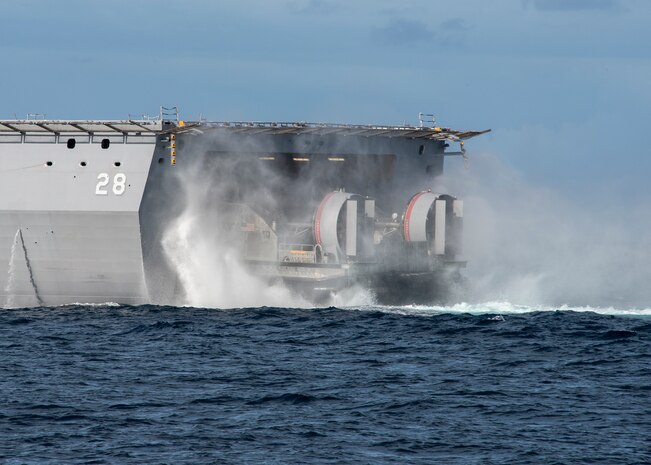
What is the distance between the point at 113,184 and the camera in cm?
5112

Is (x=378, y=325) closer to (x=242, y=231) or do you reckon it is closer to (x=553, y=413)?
(x=242, y=231)

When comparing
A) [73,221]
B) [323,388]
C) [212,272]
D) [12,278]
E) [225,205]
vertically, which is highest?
[225,205]

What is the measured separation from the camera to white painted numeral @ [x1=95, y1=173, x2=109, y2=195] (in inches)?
Result: 2014

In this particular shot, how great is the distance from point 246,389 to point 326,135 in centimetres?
2417

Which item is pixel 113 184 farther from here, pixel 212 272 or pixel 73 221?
pixel 212 272

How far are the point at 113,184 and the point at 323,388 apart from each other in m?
20.0

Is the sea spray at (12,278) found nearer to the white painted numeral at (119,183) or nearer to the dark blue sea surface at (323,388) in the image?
the dark blue sea surface at (323,388)

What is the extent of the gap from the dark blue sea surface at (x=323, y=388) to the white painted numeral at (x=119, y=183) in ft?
16.9

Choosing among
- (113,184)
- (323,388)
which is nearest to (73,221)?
(113,184)

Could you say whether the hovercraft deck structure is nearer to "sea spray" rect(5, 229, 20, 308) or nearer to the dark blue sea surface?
"sea spray" rect(5, 229, 20, 308)

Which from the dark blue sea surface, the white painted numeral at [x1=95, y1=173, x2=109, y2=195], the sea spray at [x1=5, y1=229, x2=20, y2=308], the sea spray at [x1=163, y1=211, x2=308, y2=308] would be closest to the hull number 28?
the white painted numeral at [x1=95, y1=173, x2=109, y2=195]

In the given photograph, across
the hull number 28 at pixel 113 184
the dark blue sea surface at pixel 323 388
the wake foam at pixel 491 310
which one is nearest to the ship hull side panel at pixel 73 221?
the hull number 28 at pixel 113 184

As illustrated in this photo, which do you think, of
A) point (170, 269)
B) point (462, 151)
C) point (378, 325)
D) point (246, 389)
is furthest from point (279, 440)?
point (462, 151)

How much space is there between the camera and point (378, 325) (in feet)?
158
